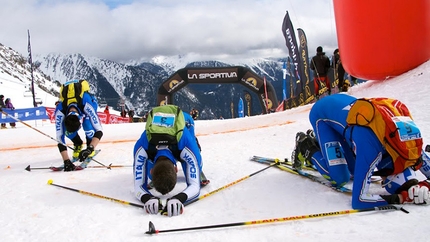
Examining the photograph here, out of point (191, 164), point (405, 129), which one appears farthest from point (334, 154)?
point (191, 164)

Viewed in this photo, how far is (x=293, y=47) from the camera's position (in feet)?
66.7

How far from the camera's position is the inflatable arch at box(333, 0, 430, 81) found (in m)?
7.41

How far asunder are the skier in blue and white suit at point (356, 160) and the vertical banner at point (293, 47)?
15.7 meters

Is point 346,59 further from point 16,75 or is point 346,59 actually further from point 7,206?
point 16,75

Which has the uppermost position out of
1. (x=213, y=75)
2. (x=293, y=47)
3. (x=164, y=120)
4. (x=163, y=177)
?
(x=293, y=47)

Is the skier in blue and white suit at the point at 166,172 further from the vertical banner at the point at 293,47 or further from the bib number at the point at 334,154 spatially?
the vertical banner at the point at 293,47

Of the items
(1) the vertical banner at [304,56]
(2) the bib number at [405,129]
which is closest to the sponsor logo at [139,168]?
(2) the bib number at [405,129]

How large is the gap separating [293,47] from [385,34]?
1301 cm

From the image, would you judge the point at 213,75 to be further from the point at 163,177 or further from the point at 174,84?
the point at 163,177

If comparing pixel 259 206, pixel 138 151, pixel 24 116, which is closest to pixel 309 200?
pixel 259 206

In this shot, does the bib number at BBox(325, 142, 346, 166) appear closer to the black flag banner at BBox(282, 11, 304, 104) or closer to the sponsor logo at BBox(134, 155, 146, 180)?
the sponsor logo at BBox(134, 155, 146, 180)

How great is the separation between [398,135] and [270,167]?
2.13m

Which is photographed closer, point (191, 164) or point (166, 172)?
point (166, 172)

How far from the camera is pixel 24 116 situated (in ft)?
64.9
